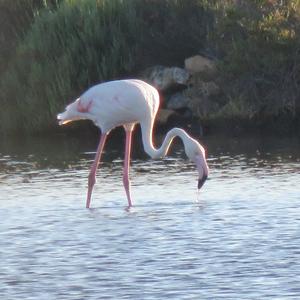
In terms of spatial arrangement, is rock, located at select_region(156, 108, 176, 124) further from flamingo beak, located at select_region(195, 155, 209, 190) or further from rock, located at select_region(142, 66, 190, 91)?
flamingo beak, located at select_region(195, 155, 209, 190)

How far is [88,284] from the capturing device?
796 centimetres

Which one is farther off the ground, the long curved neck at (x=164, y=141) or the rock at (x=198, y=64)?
the rock at (x=198, y=64)

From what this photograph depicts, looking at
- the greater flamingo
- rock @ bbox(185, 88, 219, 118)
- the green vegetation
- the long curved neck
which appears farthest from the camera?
rock @ bbox(185, 88, 219, 118)

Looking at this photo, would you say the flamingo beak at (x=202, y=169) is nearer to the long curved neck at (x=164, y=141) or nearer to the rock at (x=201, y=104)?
the long curved neck at (x=164, y=141)

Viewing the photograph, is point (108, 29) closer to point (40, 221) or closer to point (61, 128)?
point (61, 128)

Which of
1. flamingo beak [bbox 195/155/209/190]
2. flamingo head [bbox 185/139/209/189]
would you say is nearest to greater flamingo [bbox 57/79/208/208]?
flamingo head [bbox 185/139/209/189]

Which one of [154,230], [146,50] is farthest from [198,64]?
[154,230]

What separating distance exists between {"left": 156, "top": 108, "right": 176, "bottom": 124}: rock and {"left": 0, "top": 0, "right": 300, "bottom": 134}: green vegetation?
1.06m

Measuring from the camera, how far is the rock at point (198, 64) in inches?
778

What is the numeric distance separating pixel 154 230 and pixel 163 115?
10080mm

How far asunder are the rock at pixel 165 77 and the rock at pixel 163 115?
468 millimetres

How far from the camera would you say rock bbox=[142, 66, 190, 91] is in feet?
66.4

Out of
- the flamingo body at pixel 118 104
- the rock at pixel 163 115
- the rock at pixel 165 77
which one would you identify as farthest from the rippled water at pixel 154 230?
the rock at pixel 165 77

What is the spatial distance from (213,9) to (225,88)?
1.64 metres
